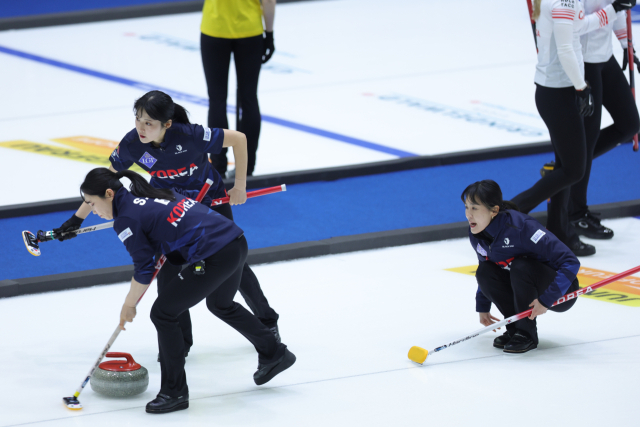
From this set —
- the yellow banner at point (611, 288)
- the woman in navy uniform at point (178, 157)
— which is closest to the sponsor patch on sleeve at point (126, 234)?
the woman in navy uniform at point (178, 157)

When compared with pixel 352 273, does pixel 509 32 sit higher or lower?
higher

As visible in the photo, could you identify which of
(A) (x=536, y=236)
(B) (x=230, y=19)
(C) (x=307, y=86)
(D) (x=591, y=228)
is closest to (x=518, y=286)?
(A) (x=536, y=236)

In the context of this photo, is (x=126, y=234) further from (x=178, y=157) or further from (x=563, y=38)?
(x=563, y=38)

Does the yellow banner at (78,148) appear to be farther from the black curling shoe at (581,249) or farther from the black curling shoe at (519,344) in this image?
the black curling shoe at (519,344)

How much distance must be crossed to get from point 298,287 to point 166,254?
1.26 metres

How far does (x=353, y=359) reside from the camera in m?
3.57

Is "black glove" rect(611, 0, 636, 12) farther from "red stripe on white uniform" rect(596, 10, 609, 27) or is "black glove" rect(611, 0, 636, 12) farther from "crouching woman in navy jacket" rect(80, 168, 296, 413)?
"crouching woman in navy jacket" rect(80, 168, 296, 413)

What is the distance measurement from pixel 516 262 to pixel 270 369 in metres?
1.00

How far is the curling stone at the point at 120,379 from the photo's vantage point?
321 cm

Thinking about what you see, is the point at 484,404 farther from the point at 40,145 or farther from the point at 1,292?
the point at 40,145

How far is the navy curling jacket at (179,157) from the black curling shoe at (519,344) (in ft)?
4.04

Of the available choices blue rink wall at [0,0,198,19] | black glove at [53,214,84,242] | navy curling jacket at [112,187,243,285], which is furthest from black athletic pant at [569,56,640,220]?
blue rink wall at [0,0,198,19]

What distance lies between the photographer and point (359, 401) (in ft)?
10.5

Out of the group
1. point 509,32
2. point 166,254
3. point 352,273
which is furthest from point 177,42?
point 166,254
